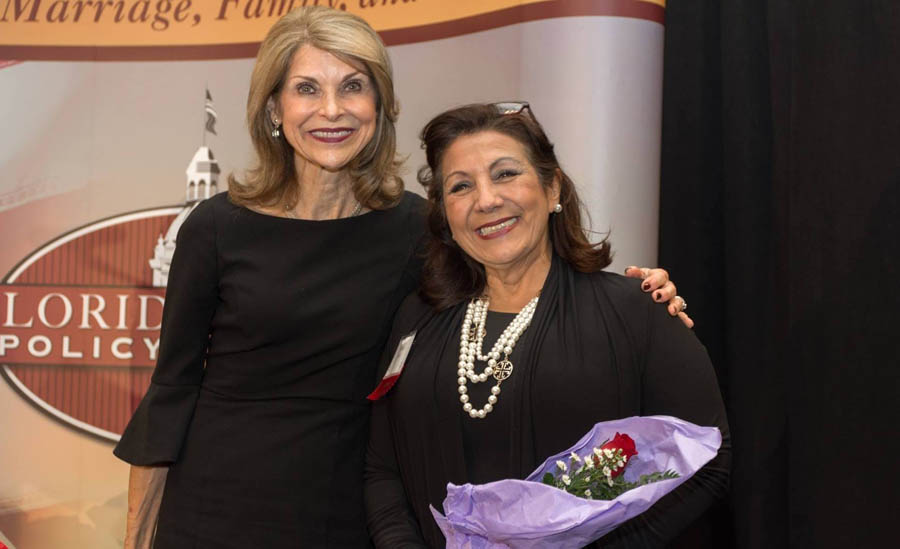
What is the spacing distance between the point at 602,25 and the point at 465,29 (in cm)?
63

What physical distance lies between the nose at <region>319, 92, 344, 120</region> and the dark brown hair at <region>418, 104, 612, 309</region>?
0.68 ft

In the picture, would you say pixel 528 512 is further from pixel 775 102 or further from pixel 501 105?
pixel 775 102

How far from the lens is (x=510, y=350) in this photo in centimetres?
177

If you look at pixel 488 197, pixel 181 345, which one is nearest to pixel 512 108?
pixel 488 197

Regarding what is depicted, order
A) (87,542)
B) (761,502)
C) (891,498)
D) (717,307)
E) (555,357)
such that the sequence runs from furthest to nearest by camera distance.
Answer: (87,542) < (717,307) < (761,502) < (891,498) < (555,357)

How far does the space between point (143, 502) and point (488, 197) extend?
3.51 feet

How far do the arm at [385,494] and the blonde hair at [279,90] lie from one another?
52 centimetres

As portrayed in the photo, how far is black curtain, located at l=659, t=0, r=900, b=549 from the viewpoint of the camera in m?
2.63

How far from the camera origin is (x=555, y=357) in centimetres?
171

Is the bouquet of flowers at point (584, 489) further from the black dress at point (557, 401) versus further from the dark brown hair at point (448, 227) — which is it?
the dark brown hair at point (448, 227)

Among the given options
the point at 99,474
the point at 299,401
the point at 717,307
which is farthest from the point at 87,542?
the point at 717,307

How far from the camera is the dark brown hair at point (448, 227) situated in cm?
185

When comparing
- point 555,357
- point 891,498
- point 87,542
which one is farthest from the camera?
point 87,542

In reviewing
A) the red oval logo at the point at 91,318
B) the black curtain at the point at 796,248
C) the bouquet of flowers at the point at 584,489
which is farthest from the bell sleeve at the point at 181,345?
the black curtain at the point at 796,248
